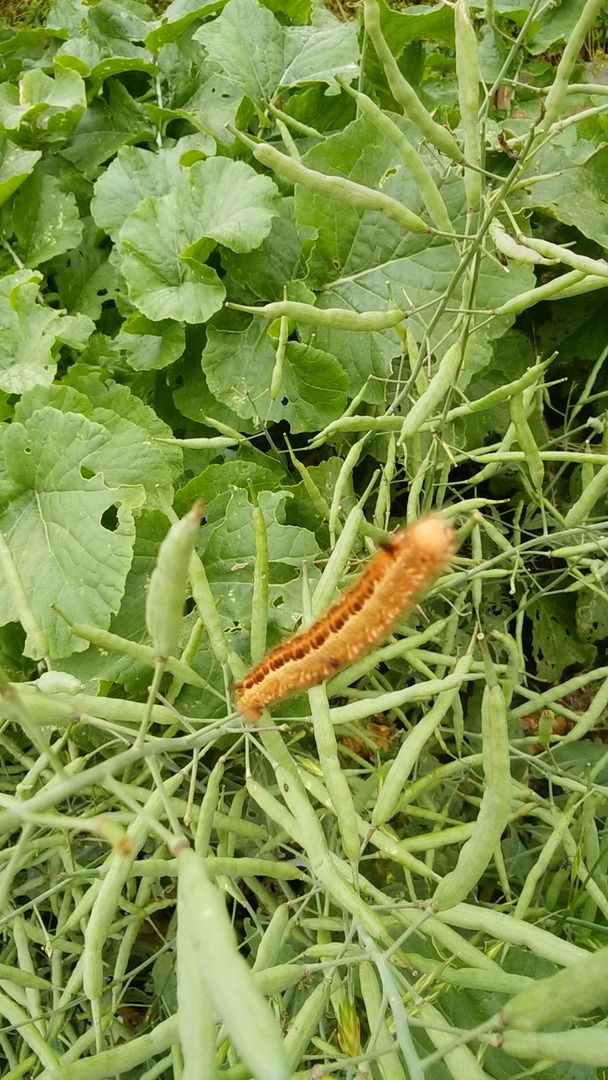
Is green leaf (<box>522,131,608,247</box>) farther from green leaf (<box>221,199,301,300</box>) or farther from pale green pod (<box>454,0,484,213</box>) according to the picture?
pale green pod (<box>454,0,484,213</box>)

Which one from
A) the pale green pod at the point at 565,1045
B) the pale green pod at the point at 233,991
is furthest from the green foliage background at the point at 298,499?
the pale green pod at the point at 233,991

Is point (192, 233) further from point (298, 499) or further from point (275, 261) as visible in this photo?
point (298, 499)

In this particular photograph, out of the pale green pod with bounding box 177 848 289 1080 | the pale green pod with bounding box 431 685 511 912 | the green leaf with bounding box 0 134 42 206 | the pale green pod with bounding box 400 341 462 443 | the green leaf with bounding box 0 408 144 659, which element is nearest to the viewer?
the pale green pod with bounding box 177 848 289 1080

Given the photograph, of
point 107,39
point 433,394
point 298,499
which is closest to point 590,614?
point 298,499

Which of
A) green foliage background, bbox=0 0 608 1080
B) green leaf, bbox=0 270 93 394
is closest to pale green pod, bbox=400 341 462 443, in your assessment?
green foliage background, bbox=0 0 608 1080

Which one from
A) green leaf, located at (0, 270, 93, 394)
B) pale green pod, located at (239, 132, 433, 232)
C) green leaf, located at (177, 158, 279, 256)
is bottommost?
green leaf, located at (0, 270, 93, 394)

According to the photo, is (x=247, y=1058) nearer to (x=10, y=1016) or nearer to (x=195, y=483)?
(x=10, y=1016)

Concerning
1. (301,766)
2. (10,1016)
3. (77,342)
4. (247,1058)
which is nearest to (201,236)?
(77,342)

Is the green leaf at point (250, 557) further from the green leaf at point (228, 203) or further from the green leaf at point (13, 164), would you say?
the green leaf at point (13, 164)

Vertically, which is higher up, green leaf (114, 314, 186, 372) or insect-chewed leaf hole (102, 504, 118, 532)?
green leaf (114, 314, 186, 372)
